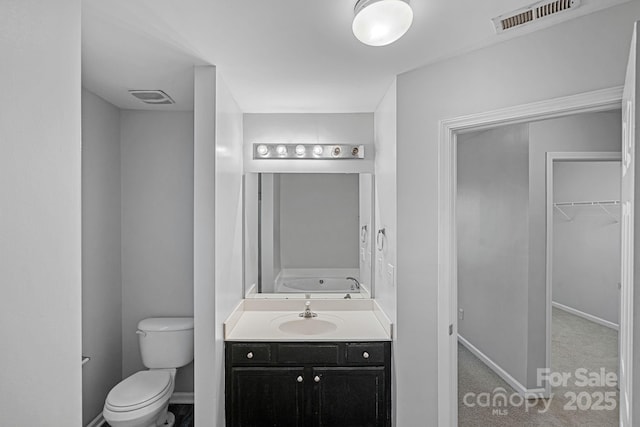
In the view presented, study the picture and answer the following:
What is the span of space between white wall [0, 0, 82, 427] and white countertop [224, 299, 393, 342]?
164 centimetres

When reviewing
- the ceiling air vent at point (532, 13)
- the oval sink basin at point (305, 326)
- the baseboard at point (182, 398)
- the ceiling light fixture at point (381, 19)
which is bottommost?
the baseboard at point (182, 398)

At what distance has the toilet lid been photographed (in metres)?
2.37

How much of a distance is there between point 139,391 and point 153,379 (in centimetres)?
17

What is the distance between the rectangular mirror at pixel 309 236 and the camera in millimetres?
3176

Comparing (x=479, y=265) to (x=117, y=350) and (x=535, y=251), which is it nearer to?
(x=535, y=251)

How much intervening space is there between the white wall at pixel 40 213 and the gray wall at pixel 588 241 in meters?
5.37

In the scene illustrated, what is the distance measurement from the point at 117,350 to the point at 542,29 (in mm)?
3633

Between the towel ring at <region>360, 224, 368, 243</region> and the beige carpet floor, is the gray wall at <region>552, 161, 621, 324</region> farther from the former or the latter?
the towel ring at <region>360, 224, 368, 243</region>

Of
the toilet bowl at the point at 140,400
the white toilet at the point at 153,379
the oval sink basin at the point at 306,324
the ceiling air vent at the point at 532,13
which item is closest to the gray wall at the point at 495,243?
the oval sink basin at the point at 306,324

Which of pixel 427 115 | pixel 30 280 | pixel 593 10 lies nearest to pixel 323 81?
pixel 427 115

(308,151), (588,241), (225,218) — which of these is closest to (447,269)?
(225,218)

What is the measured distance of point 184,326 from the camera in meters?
2.96

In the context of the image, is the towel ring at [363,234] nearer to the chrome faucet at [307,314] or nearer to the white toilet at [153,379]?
the chrome faucet at [307,314]

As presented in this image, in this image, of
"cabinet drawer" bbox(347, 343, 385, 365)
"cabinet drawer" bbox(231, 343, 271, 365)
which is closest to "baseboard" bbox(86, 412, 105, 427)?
"cabinet drawer" bbox(231, 343, 271, 365)
